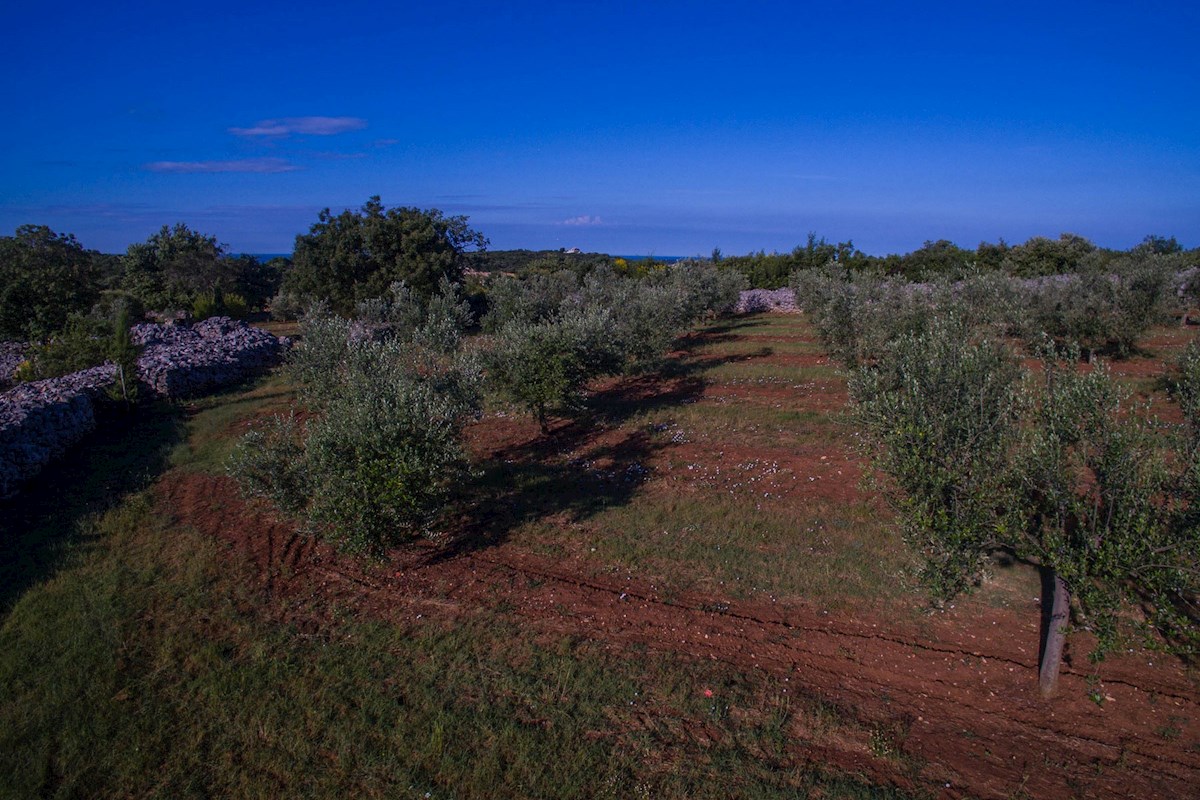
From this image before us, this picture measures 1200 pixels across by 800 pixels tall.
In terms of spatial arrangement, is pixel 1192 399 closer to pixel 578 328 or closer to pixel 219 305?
pixel 578 328

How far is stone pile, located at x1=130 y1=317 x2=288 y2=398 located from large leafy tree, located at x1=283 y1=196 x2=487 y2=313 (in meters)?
6.05

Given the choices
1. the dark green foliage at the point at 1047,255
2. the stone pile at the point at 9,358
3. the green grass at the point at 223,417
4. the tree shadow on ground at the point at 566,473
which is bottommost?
the tree shadow on ground at the point at 566,473

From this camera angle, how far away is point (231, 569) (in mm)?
12586

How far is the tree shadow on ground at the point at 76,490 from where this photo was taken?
12.5 m

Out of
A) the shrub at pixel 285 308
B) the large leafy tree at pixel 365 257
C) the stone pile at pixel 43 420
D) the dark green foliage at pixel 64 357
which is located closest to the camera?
the stone pile at pixel 43 420

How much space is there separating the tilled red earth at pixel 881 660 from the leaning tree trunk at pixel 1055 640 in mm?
243

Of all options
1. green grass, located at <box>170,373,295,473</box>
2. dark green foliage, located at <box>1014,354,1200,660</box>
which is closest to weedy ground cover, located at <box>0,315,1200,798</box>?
dark green foliage, located at <box>1014,354,1200,660</box>

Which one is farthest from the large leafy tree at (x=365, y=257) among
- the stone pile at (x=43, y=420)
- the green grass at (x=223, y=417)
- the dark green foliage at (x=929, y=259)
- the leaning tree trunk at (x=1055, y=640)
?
the dark green foliage at (x=929, y=259)

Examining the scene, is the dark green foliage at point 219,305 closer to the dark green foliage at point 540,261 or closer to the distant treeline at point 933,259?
the dark green foliage at point 540,261

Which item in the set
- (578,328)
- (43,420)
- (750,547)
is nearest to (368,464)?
(750,547)

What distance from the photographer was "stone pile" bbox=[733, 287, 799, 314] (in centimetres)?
5875

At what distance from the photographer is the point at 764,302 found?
61156mm

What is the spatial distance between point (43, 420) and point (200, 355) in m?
10.2

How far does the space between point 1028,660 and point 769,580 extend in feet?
13.5
